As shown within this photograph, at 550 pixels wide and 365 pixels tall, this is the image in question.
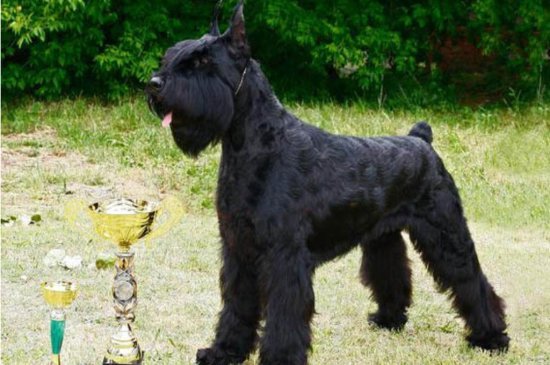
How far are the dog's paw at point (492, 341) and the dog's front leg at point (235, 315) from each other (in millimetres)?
1217

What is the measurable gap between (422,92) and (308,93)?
4.76 feet

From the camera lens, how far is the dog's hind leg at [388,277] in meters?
4.81

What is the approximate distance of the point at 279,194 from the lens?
3.75 metres

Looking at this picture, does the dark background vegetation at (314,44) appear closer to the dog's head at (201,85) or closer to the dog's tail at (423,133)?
the dog's tail at (423,133)

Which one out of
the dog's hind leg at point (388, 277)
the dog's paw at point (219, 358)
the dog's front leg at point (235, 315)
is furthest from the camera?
the dog's hind leg at point (388, 277)

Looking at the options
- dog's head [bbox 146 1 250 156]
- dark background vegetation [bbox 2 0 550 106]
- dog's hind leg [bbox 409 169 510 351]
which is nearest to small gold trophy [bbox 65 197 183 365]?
dog's head [bbox 146 1 250 156]

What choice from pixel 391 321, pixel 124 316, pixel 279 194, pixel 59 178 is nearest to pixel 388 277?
pixel 391 321

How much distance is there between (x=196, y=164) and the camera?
849 cm

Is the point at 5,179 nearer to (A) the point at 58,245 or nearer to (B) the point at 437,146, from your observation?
(A) the point at 58,245

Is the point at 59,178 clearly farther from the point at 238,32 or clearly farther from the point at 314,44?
the point at 238,32

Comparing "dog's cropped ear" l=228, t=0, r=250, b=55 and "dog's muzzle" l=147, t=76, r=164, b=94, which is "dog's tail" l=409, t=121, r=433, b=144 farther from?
"dog's muzzle" l=147, t=76, r=164, b=94

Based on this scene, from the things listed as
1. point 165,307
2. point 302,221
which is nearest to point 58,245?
point 165,307

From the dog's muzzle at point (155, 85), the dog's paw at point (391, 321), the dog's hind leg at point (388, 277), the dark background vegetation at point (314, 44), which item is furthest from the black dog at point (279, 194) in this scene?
the dark background vegetation at point (314, 44)

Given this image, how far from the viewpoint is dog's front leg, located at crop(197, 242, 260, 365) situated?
3998mm
